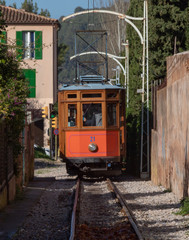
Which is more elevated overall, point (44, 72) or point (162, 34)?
point (162, 34)

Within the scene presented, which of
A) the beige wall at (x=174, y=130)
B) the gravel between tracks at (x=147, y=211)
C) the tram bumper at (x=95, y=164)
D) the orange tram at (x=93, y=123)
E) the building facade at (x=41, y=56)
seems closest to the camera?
the gravel between tracks at (x=147, y=211)

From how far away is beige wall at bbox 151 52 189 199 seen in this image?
43.5 feet

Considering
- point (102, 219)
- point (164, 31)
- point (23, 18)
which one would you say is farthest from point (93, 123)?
point (23, 18)

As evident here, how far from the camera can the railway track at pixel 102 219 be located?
892 cm

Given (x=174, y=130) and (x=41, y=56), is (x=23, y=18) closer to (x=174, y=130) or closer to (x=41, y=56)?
(x=41, y=56)

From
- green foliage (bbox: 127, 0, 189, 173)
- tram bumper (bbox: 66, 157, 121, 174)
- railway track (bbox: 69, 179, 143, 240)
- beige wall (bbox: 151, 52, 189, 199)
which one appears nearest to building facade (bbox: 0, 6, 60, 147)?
green foliage (bbox: 127, 0, 189, 173)

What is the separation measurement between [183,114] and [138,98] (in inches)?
542

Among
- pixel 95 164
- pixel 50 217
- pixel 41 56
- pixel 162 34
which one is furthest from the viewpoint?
pixel 41 56

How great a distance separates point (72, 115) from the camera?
63.9 ft

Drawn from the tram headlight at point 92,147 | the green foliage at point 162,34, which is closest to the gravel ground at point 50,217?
the tram headlight at point 92,147

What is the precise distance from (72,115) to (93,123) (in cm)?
70

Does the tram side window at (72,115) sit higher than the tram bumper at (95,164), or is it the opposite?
the tram side window at (72,115)

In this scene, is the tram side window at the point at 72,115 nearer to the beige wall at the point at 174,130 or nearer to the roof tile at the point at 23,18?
the beige wall at the point at 174,130

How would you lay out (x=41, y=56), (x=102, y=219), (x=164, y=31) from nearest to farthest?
(x=102, y=219) → (x=164, y=31) → (x=41, y=56)
